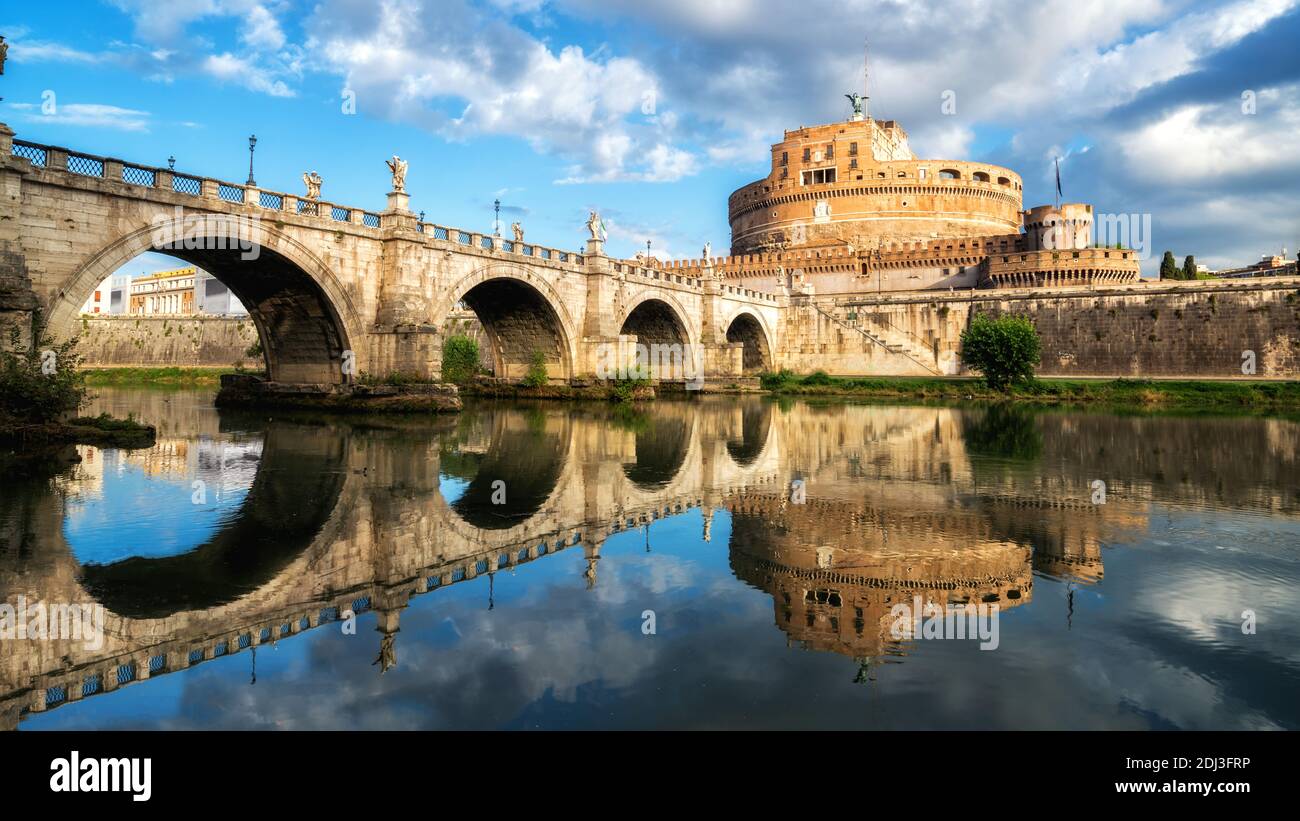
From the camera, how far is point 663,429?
1029 inches

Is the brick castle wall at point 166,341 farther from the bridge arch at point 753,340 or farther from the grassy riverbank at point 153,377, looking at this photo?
the bridge arch at point 753,340

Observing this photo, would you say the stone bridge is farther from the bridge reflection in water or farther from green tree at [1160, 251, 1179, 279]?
green tree at [1160, 251, 1179, 279]

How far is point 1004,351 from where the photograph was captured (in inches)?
1758

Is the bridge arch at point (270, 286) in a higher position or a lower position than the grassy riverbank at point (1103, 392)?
higher

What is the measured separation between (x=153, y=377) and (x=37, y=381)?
1960 inches

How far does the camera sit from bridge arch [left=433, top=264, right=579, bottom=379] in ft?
124

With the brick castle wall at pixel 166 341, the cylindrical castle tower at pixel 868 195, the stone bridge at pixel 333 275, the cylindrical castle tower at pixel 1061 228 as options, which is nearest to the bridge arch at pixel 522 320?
the stone bridge at pixel 333 275

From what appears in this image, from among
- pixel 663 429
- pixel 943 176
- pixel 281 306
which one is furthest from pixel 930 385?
pixel 943 176

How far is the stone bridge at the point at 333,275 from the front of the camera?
67.2ft

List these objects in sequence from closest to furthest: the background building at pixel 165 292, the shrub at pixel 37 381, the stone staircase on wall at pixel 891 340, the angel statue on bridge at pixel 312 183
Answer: the shrub at pixel 37 381, the angel statue on bridge at pixel 312 183, the stone staircase on wall at pixel 891 340, the background building at pixel 165 292

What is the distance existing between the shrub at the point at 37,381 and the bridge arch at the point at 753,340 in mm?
45073

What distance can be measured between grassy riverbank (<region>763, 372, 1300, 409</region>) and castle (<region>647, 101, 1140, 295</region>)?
700 inches

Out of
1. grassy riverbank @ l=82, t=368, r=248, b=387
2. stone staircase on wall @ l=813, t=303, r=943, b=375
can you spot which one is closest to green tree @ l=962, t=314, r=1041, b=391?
stone staircase on wall @ l=813, t=303, r=943, b=375
